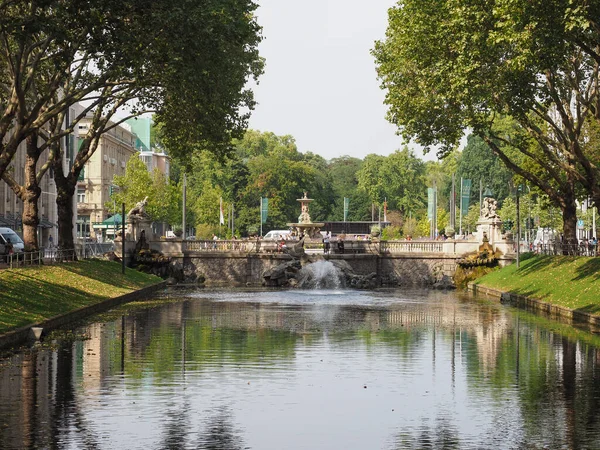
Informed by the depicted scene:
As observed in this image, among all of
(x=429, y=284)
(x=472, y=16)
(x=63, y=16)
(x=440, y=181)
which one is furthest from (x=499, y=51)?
(x=440, y=181)

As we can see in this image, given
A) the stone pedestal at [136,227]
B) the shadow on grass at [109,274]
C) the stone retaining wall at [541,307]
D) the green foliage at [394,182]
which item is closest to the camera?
the stone retaining wall at [541,307]

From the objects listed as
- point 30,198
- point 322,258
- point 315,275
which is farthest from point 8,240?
point 322,258

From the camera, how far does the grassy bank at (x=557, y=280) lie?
39875 millimetres

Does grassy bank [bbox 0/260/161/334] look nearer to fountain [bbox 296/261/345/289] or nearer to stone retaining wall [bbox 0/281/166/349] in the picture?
stone retaining wall [bbox 0/281/166/349]

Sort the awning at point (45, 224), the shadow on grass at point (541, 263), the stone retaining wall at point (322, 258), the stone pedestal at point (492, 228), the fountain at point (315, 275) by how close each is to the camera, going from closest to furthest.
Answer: the shadow on grass at point (541, 263)
the stone pedestal at point (492, 228)
the fountain at point (315, 275)
the stone retaining wall at point (322, 258)
the awning at point (45, 224)

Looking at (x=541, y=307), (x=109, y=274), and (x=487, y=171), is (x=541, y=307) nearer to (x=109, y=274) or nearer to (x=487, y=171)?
(x=109, y=274)

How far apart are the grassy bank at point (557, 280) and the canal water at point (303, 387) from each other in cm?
487

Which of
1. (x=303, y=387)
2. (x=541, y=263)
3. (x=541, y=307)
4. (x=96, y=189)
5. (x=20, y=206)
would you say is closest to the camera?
(x=303, y=387)

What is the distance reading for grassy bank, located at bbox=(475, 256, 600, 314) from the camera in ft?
131

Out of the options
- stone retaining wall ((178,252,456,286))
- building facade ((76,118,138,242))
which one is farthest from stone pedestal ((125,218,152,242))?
building facade ((76,118,138,242))

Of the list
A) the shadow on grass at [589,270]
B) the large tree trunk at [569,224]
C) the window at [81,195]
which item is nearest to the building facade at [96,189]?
the window at [81,195]

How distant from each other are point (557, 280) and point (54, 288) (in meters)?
21.6

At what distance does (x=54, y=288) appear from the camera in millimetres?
39469

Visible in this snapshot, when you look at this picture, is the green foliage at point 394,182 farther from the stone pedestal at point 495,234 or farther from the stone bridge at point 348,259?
the stone pedestal at point 495,234
